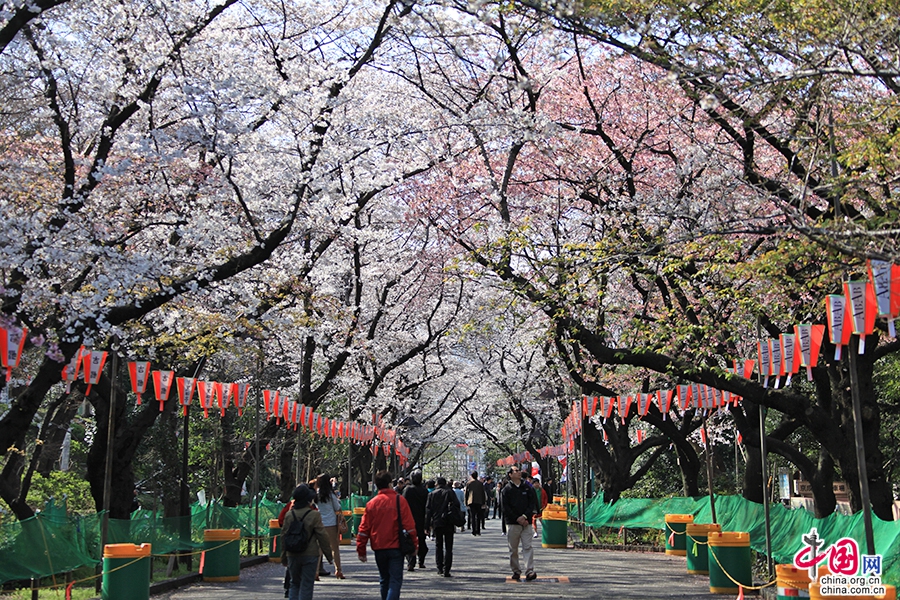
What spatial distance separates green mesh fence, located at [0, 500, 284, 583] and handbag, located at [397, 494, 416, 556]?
4945mm

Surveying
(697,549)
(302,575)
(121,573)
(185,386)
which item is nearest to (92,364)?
(185,386)

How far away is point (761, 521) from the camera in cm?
1641

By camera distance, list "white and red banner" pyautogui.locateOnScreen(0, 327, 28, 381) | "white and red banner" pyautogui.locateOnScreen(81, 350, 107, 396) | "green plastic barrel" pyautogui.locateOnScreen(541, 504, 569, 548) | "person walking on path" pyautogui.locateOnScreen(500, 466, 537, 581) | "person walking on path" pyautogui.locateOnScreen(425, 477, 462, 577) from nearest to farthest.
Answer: "white and red banner" pyautogui.locateOnScreen(0, 327, 28, 381) → "white and red banner" pyautogui.locateOnScreen(81, 350, 107, 396) → "person walking on path" pyautogui.locateOnScreen(500, 466, 537, 581) → "person walking on path" pyautogui.locateOnScreen(425, 477, 462, 577) → "green plastic barrel" pyautogui.locateOnScreen(541, 504, 569, 548)

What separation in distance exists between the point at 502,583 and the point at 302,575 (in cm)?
570

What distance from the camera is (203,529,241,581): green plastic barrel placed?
633 inches

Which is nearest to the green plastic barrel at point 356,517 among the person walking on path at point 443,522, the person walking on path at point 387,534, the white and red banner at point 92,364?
the person walking on path at point 443,522

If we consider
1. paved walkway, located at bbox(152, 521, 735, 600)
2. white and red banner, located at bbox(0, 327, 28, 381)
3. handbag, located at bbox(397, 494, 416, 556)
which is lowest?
paved walkway, located at bbox(152, 521, 735, 600)

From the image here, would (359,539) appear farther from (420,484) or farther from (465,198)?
(465,198)

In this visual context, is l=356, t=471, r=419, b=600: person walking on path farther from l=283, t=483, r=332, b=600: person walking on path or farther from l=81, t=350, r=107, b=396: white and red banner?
l=81, t=350, r=107, b=396: white and red banner

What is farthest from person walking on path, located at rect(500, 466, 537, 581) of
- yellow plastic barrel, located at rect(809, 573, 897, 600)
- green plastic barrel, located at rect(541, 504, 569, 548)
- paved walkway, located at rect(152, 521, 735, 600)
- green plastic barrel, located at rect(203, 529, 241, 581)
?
green plastic barrel, located at rect(541, 504, 569, 548)

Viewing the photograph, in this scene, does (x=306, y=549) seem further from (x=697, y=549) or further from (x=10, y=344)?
(x=697, y=549)

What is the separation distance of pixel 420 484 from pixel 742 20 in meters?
9.74

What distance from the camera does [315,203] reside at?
610 inches
